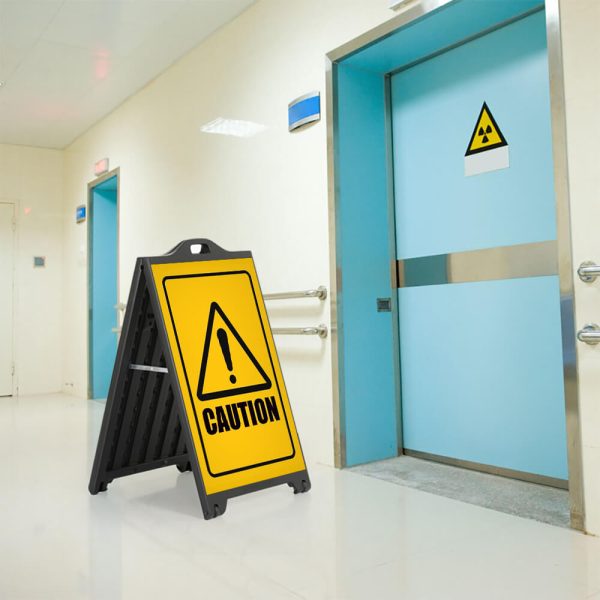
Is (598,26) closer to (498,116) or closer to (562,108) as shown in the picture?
(562,108)

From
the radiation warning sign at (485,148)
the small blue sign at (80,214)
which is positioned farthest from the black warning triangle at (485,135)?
the small blue sign at (80,214)

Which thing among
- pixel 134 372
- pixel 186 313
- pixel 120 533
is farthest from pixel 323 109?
pixel 120 533

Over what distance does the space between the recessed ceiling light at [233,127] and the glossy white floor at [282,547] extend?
6.48 ft

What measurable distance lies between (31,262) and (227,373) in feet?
15.6

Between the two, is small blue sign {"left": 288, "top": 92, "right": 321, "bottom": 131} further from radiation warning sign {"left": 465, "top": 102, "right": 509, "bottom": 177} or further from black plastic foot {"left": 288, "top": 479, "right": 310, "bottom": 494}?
black plastic foot {"left": 288, "top": 479, "right": 310, "bottom": 494}

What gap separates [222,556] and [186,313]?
938mm

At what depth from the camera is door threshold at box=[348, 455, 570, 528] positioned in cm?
226

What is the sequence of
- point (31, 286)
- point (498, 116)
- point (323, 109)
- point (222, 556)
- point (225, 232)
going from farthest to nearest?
1. point (31, 286)
2. point (225, 232)
3. point (323, 109)
4. point (498, 116)
5. point (222, 556)

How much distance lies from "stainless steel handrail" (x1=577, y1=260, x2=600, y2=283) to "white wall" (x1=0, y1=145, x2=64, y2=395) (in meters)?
5.74

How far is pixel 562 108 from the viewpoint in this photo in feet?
6.75

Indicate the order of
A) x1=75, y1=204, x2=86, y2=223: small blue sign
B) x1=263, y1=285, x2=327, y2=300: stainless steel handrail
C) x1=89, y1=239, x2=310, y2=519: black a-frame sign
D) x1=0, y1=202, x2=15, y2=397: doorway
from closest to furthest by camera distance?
x1=89, y1=239, x2=310, y2=519: black a-frame sign
x1=263, y1=285, x2=327, y2=300: stainless steel handrail
x1=75, y1=204, x2=86, y2=223: small blue sign
x1=0, y1=202, x2=15, y2=397: doorway

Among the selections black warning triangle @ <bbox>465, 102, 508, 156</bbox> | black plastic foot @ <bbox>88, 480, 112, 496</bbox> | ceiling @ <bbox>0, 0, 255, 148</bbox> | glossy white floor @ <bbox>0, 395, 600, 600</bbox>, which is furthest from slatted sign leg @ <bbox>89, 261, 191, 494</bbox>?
ceiling @ <bbox>0, 0, 255, 148</bbox>

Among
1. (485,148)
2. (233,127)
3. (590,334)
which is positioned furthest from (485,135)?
(233,127)

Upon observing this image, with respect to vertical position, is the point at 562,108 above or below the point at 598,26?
below
